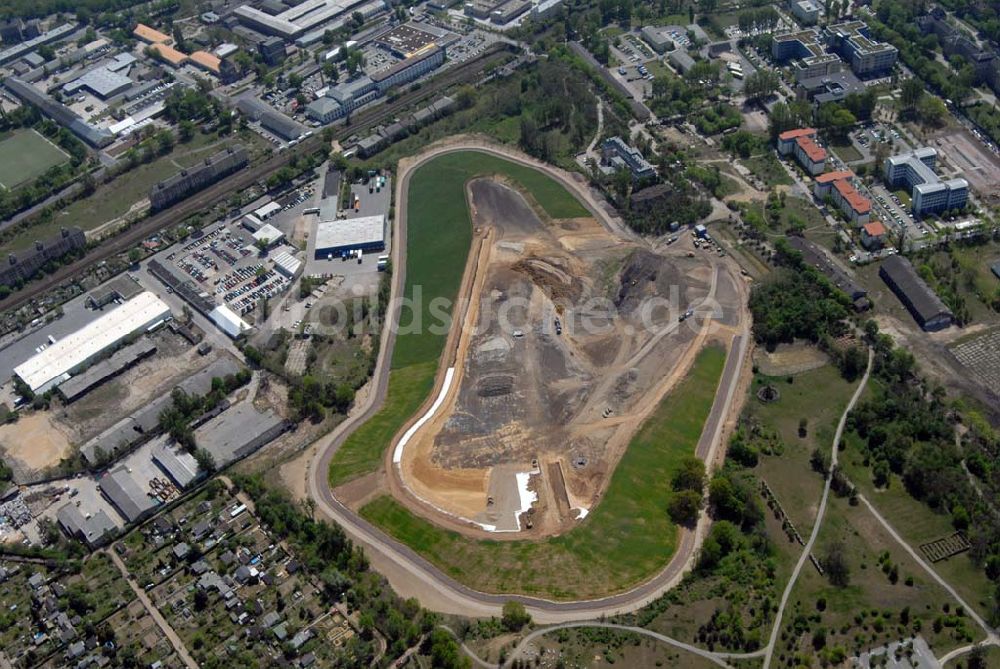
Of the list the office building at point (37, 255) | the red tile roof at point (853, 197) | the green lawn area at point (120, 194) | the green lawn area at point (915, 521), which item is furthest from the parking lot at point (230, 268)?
the red tile roof at point (853, 197)

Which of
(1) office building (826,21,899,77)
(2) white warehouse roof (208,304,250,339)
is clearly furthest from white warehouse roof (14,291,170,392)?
(1) office building (826,21,899,77)

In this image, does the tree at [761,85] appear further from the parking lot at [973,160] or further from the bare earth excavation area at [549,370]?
the bare earth excavation area at [549,370]

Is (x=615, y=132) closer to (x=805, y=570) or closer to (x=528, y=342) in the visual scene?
(x=528, y=342)

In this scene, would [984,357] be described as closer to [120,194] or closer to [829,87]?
[829,87]

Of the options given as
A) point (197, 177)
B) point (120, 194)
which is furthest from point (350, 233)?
point (120, 194)

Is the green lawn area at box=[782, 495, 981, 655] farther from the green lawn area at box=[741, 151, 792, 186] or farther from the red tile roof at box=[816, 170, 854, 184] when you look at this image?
the green lawn area at box=[741, 151, 792, 186]
